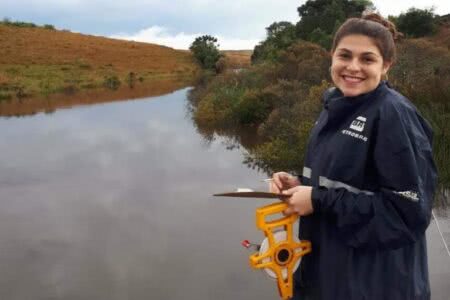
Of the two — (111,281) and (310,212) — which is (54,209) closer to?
(111,281)

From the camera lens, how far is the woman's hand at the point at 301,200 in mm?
1521

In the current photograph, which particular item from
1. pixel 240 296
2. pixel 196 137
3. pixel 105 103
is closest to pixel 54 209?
pixel 240 296

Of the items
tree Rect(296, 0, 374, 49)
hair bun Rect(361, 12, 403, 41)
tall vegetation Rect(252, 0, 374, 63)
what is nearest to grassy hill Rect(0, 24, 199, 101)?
tall vegetation Rect(252, 0, 374, 63)

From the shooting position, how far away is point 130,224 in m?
6.14

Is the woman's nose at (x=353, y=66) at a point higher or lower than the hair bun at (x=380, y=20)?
lower

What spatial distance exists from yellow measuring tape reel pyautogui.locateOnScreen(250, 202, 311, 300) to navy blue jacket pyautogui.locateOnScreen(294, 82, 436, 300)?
3.7 inches

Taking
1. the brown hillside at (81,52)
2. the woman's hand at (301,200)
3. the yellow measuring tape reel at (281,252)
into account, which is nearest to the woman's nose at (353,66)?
the woman's hand at (301,200)

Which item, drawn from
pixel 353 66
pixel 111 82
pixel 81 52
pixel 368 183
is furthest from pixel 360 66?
pixel 81 52

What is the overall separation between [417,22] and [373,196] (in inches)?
1276

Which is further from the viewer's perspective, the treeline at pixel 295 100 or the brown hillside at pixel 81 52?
the brown hillside at pixel 81 52

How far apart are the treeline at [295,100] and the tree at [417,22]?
50.7 feet

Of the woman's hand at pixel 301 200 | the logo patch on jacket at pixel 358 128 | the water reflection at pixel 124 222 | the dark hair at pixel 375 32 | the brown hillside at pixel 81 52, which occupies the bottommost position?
the water reflection at pixel 124 222

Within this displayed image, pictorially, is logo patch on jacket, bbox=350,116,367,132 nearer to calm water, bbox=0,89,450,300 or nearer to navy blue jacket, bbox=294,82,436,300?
navy blue jacket, bbox=294,82,436,300

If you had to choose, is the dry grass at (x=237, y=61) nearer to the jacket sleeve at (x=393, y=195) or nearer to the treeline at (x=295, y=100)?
the treeline at (x=295, y=100)
